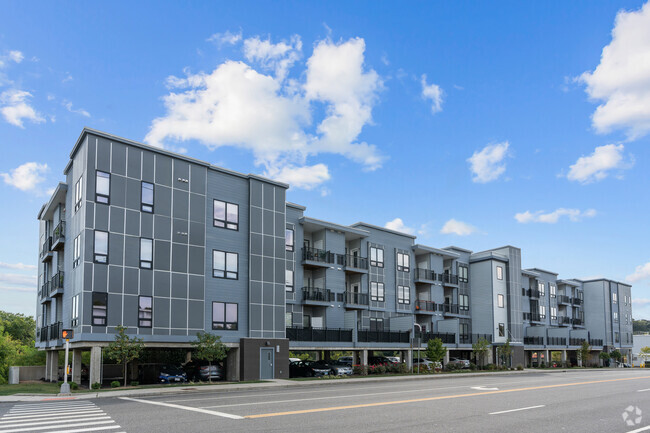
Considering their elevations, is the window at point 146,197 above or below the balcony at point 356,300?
above

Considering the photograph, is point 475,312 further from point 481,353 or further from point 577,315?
point 577,315

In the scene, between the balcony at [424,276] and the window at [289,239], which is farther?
the balcony at [424,276]

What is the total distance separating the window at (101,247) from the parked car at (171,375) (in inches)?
303

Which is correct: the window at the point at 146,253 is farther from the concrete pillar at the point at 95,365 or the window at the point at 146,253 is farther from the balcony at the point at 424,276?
the balcony at the point at 424,276

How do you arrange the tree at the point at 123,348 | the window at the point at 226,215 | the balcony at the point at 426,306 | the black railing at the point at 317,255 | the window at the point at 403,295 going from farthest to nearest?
1. the balcony at the point at 426,306
2. the window at the point at 403,295
3. the black railing at the point at 317,255
4. the window at the point at 226,215
5. the tree at the point at 123,348

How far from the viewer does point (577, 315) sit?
90000mm

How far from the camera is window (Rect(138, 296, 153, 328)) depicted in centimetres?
3316

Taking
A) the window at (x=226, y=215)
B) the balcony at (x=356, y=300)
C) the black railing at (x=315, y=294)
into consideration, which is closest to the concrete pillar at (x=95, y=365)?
the window at (x=226, y=215)

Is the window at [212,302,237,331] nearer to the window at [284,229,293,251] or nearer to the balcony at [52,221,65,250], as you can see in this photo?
the window at [284,229,293,251]

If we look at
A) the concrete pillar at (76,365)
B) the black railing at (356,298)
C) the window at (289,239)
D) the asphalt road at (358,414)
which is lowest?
the concrete pillar at (76,365)

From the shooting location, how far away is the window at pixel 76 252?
107 ft

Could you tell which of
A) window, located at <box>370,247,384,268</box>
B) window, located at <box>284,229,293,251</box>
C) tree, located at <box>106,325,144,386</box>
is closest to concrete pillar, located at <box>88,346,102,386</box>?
tree, located at <box>106,325,144,386</box>

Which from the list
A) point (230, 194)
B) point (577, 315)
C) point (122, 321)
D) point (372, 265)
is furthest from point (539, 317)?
point (122, 321)

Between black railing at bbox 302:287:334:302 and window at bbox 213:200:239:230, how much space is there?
31.6 ft
